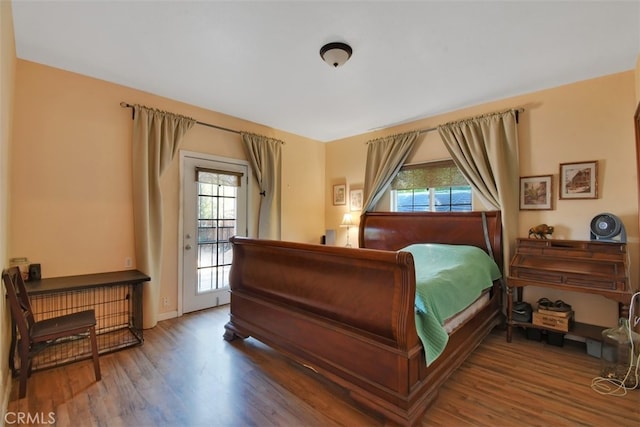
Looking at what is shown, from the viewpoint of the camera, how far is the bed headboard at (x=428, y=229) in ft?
11.2

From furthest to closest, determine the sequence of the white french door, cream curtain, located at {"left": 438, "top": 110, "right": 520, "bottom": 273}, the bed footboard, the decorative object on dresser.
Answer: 1. the white french door
2. cream curtain, located at {"left": 438, "top": 110, "right": 520, "bottom": 273}
3. the decorative object on dresser
4. the bed footboard

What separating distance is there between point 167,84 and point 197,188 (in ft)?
4.30

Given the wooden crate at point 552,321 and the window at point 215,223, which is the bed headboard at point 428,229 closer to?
the wooden crate at point 552,321

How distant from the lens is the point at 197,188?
3.89 m

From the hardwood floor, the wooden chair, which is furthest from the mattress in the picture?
the wooden chair

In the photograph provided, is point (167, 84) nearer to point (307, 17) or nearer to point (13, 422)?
point (307, 17)

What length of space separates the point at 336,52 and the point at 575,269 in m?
2.99

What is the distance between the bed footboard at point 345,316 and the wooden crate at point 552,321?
1918 millimetres

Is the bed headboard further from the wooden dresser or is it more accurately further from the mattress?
the mattress

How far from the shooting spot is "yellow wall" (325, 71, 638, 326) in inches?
111

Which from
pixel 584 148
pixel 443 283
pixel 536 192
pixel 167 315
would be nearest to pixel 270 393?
pixel 443 283

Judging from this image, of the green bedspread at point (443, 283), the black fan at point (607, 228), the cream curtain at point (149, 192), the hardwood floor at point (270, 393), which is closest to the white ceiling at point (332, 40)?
the cream curtain at point (149, 192)

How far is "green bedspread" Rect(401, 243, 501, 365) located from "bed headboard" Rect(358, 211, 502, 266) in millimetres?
288

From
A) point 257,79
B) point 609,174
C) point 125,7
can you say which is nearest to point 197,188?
point 257,79
